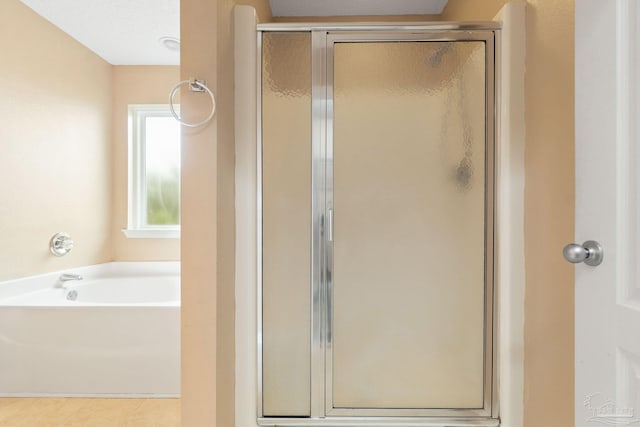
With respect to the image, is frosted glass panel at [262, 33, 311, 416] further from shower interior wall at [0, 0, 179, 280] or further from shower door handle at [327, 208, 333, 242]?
shower interior wall at [0, 0, 179, 280]

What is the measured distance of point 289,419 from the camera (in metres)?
1.61

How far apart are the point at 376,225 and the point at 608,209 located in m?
0.88

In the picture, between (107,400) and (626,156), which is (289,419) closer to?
(107,400)

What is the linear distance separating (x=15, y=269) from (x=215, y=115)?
6.45 feet

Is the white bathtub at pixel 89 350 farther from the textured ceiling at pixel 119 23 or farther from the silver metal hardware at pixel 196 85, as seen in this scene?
the textured ceiling at pixel 119 23

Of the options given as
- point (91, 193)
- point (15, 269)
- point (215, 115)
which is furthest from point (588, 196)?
point (91, 193)

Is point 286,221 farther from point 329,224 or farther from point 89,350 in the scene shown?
point 89,350

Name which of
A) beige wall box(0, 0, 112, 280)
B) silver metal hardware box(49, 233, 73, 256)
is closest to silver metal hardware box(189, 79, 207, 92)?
beige wall box(0, 0, 112, 280)

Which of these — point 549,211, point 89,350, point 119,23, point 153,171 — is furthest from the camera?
point 153,171

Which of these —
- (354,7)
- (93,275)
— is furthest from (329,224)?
(93,275)

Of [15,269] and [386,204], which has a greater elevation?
[386,204]

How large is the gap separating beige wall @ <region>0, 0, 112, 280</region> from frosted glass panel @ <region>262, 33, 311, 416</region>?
185cm

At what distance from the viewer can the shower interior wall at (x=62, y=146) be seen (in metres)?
2.33

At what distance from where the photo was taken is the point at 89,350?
81.0 inches
